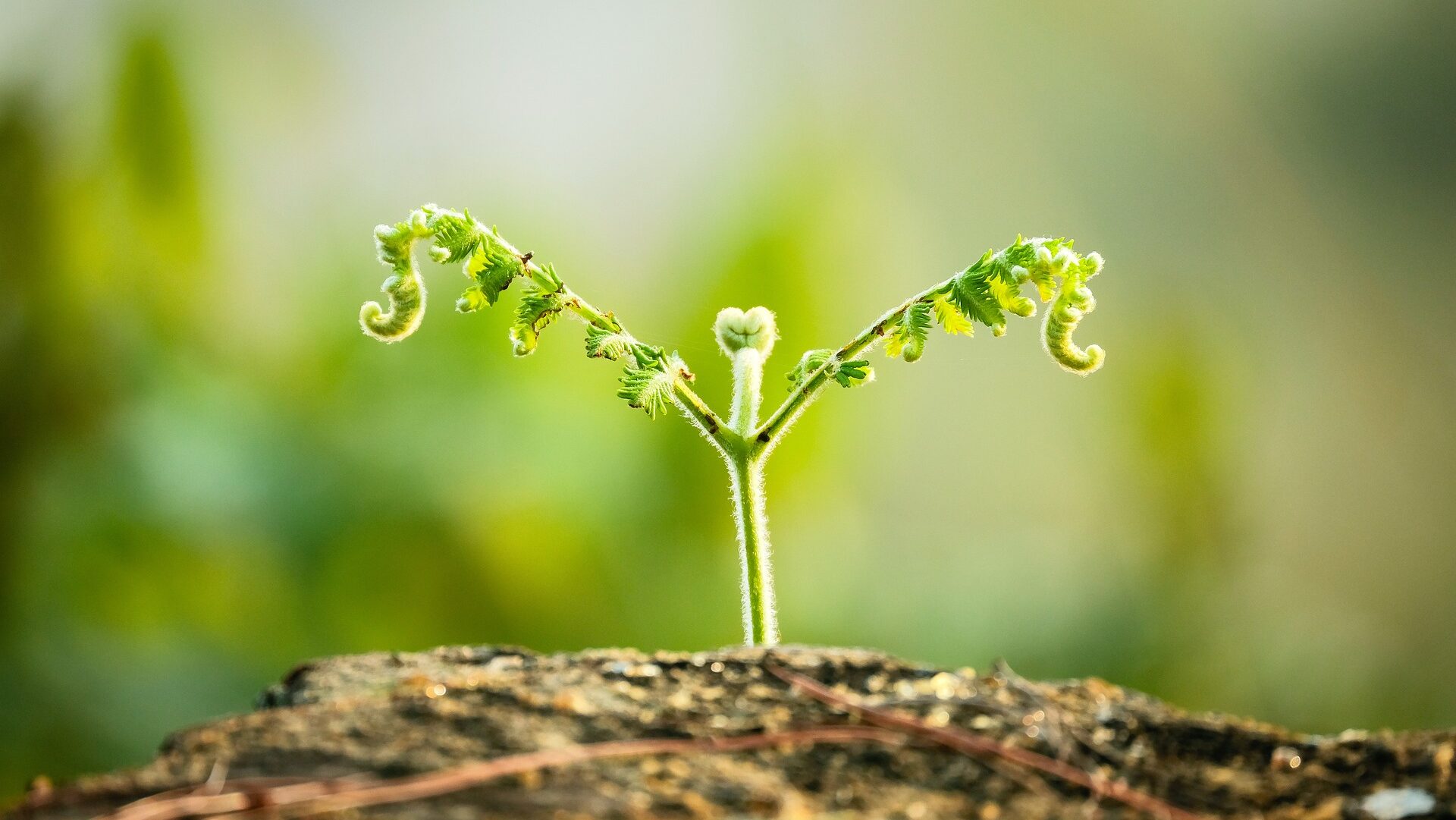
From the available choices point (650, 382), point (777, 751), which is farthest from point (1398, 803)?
point (650, 382)

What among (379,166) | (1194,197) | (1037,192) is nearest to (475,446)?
(379,166)

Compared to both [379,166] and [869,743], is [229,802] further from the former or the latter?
[379,166]

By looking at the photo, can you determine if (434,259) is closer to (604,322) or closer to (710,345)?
(604,322)

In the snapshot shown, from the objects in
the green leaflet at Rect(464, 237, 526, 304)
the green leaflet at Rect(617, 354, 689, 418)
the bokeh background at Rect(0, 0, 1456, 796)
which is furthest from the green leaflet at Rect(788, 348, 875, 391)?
the bokeh background at Rect(0, 0, 1456, 796)

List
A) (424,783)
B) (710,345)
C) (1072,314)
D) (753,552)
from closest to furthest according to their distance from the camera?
(424,783), (1072,314), (753,552), (710,345)

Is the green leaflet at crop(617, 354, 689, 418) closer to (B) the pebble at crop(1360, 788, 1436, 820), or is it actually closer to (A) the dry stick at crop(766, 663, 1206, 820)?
(A) the dry stick at crop(766, 663, 1206, 820)

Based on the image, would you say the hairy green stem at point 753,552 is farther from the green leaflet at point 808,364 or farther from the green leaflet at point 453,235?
the green leaflet at point 453,235
